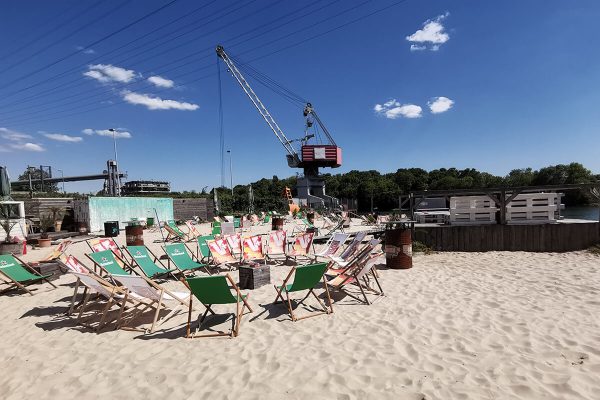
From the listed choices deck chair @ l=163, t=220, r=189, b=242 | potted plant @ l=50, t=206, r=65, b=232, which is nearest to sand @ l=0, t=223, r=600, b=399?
deck chair @ l=163, t=220, r=189, b=242

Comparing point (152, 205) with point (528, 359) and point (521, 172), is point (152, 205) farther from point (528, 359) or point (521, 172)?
point (521, 172)

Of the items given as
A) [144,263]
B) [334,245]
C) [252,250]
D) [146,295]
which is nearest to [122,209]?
[252,250]

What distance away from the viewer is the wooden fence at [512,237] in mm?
8656

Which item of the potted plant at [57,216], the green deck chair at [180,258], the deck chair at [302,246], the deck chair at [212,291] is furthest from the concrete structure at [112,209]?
the deck chair at [212,291]

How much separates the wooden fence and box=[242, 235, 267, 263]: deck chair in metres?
4.67

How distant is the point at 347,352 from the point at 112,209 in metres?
19.9

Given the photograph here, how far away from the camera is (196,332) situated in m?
3.97

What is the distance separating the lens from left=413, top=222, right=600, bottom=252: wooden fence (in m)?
8.66

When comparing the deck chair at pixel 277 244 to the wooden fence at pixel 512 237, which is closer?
the deck chair at pixel 277 244

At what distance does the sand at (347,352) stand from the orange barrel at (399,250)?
6.09 ft

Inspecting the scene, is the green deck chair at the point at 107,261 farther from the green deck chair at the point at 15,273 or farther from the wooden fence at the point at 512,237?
the wooden fence at the point at 512,237

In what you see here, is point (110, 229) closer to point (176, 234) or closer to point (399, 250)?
point (176, 234)

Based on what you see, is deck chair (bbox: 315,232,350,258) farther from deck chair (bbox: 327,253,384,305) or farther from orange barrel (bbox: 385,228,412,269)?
deck chair (bbox: 327,253,384,305)

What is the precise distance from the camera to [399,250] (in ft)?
23.7
